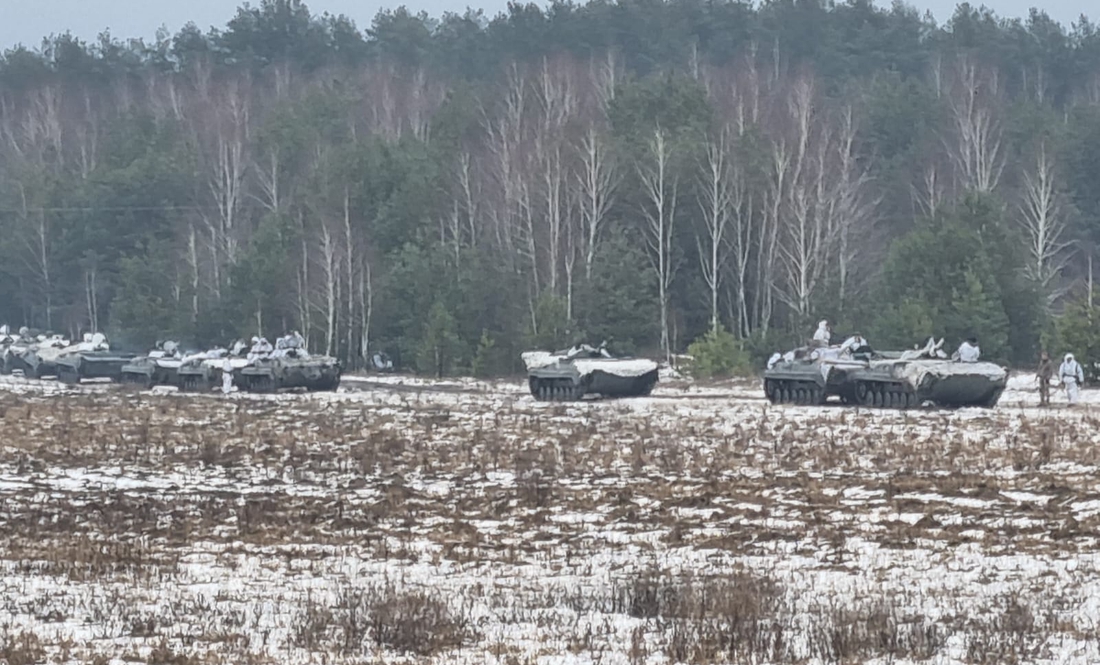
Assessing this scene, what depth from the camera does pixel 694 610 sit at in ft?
37.7

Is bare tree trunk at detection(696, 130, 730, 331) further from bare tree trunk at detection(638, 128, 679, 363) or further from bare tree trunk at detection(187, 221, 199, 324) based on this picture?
bare tree trunk at detection(187, 221, 199, 324)

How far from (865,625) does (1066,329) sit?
94.7 feet

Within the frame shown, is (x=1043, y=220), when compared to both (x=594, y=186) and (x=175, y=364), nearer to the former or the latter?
(x=594, y=186)

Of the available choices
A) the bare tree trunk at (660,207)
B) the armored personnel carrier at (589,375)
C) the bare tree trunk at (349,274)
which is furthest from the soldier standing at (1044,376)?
the bare tree trunk at (349,274)

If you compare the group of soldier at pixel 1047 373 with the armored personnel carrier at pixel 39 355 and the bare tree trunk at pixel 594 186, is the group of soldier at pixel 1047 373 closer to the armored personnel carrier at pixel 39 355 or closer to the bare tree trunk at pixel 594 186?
the bare tree trunk at pixel 594 186

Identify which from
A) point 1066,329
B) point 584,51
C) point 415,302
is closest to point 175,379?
point 415,302

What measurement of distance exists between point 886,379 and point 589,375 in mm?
7219

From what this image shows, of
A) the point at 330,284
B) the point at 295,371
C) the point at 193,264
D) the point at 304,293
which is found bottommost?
the point at 295,371

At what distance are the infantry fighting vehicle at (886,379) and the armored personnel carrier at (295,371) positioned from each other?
37.3 feet

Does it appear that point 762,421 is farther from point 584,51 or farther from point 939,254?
point 584,51

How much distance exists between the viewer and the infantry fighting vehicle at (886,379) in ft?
103

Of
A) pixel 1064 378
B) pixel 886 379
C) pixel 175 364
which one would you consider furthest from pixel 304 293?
pixel 1064 378

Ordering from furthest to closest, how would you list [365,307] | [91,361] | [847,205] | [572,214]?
[572,214]
[847,205]
[365,307]
[91,361]

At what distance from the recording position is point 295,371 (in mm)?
42062
